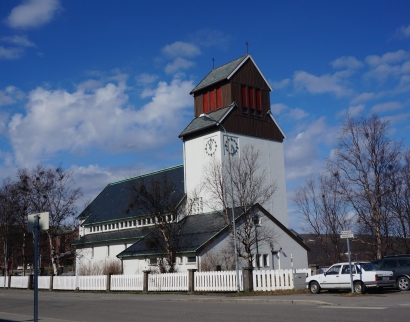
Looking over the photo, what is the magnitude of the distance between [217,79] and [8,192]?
97.0 ft

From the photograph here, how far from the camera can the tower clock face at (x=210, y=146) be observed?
47.4 metres

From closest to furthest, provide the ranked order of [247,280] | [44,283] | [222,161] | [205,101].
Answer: [247,280], [44,283], [222,161], [205,101]

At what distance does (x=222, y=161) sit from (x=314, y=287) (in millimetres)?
21861

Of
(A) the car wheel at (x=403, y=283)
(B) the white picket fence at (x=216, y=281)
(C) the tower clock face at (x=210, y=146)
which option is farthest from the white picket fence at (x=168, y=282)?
(C) the tower clock face at (x=210, y=146)

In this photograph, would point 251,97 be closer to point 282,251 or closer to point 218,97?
point 218,97

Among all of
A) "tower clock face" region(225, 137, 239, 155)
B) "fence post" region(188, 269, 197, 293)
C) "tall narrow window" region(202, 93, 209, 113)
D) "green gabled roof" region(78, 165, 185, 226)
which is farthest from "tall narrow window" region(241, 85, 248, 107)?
"fence post" region(188, 269, 197, 293)

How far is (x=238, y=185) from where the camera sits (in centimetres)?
4056

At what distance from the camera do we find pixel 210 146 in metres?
47.9

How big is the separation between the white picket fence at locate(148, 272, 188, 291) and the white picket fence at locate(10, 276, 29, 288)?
19.3 m

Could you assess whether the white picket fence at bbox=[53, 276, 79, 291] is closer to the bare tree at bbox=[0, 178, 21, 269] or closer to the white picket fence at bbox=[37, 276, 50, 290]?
the white picket fence at bbox=[37, 276, 50, 290]

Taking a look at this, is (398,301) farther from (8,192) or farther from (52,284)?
(8,192)

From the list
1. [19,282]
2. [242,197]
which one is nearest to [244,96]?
[242,197]

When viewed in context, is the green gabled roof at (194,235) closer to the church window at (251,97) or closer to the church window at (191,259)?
the church window at (191,259)

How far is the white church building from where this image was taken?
4353 centimetres
